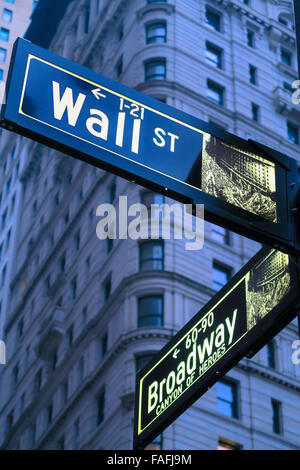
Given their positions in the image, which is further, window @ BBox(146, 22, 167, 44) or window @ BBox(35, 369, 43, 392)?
window @ BBox(35, 369, 43, 392)

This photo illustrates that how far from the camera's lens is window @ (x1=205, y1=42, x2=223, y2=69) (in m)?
53.2

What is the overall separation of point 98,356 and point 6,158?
145 feet

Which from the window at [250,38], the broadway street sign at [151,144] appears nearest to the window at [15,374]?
the window at [250,38]

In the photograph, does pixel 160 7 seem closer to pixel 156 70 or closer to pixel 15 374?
pixel 156 70

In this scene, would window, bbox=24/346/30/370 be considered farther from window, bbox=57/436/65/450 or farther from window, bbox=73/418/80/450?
window, bbox=73/418/80/450

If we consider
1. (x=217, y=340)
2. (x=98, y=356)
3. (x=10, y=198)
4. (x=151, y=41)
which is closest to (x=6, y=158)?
(x=10, y=198)

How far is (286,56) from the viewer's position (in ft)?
195

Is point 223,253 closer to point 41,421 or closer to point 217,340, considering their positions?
point 41,421

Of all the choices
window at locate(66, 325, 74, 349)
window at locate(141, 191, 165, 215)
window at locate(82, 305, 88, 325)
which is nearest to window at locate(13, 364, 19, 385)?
window at locate(66, 325, 74, 349)

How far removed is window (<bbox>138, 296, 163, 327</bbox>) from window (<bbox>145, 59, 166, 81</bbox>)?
553 inches

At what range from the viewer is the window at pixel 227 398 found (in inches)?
1555

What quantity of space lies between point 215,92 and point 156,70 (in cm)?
421

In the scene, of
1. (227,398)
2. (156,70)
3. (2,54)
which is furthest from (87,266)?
(2,54)

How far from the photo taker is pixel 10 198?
7619cm
